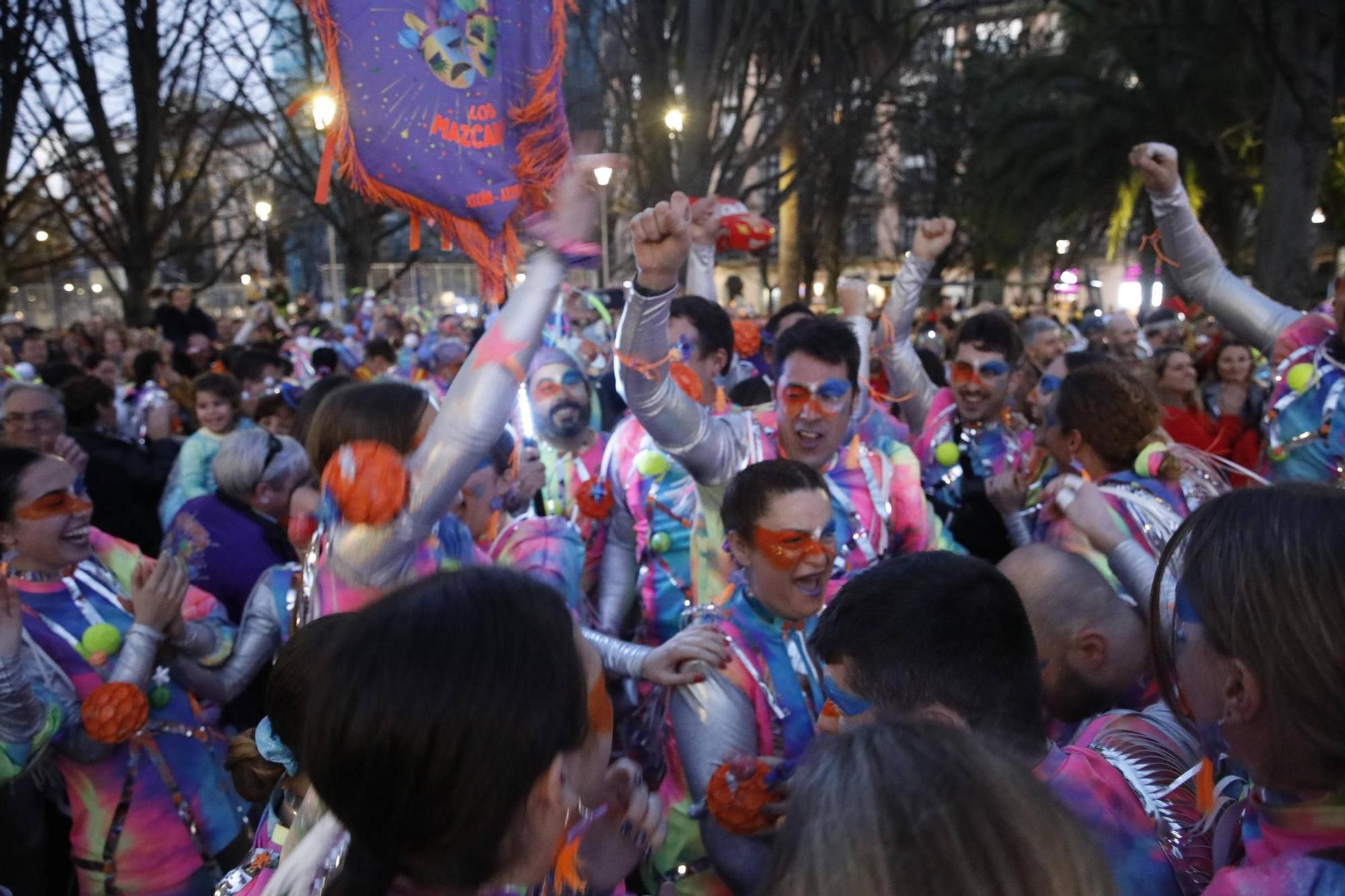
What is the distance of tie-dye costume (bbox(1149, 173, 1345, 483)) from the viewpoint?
3.43m

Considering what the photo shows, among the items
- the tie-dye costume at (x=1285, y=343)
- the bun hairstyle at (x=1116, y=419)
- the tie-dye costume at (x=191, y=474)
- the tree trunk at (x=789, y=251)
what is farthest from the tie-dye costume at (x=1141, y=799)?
the tree trunk at (x=789, y=251)

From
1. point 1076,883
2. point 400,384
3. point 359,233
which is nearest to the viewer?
point 1076,883

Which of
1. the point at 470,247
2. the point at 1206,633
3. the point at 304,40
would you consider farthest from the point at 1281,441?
the point at 304,40

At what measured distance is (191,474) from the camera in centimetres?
521

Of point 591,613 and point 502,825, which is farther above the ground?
point 502,825

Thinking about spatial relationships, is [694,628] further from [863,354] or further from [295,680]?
[863,354]

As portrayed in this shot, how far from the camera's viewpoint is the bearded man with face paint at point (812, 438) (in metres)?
2.89

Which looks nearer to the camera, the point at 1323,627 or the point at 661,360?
the point at 1323,627

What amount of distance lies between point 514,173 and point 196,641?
1683 mm

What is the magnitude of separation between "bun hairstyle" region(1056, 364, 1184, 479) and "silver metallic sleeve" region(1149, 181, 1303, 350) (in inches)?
23.0

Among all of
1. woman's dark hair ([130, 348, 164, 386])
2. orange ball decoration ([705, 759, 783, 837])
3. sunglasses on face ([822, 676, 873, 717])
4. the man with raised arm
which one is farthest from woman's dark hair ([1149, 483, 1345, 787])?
woman's dark hair ([130, 348, 164, 386])

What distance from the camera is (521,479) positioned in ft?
11.3

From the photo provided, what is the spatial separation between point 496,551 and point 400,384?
829mm

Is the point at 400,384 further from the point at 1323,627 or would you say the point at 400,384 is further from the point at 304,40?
the point at 304,40
